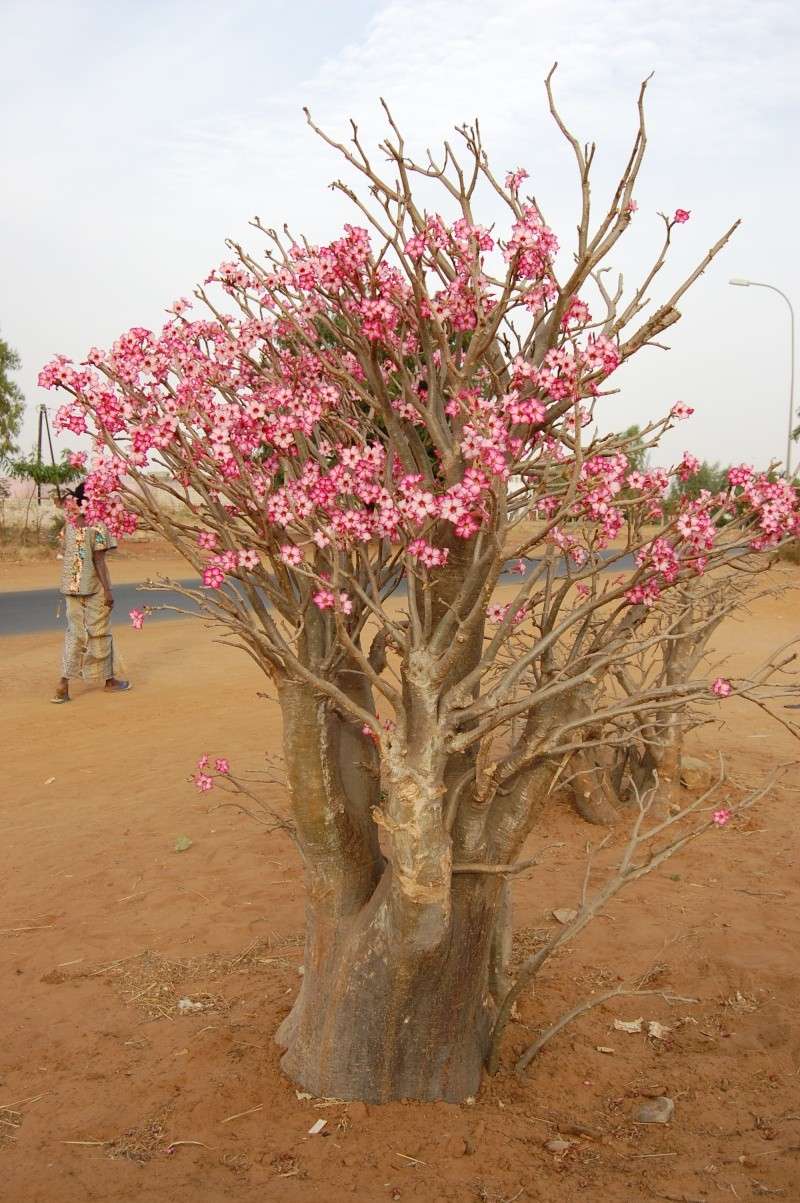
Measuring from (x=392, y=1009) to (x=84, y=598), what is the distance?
8.08 m

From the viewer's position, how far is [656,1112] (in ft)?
11.9

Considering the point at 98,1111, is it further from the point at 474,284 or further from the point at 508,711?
the point at 474,284

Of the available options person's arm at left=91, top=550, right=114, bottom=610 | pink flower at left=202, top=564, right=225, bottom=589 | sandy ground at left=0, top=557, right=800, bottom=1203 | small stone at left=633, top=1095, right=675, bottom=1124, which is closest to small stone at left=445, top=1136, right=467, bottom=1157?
sandy ground at left=0, top=557, right=800, bottom=1203

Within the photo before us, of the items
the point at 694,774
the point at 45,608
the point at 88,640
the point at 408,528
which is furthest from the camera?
the point at 45,608

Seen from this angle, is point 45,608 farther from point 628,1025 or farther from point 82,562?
point 628,1025

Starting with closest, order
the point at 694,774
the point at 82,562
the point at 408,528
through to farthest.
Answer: the point at 408,528, the point at 694,774, the point at 82,562

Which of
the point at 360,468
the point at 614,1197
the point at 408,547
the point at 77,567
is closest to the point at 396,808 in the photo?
the point at 408,547

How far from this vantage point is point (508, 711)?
331 cm

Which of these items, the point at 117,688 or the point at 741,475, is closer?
the point at 741,475

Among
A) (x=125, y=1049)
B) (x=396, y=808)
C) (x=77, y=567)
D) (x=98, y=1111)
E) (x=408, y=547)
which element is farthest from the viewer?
(x=77, y=567)

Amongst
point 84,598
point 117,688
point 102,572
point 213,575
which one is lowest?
point 117,688

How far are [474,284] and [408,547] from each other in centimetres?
84

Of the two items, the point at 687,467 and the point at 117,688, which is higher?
the point at 687,467

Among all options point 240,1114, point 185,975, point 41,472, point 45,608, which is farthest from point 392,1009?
point 41,472
